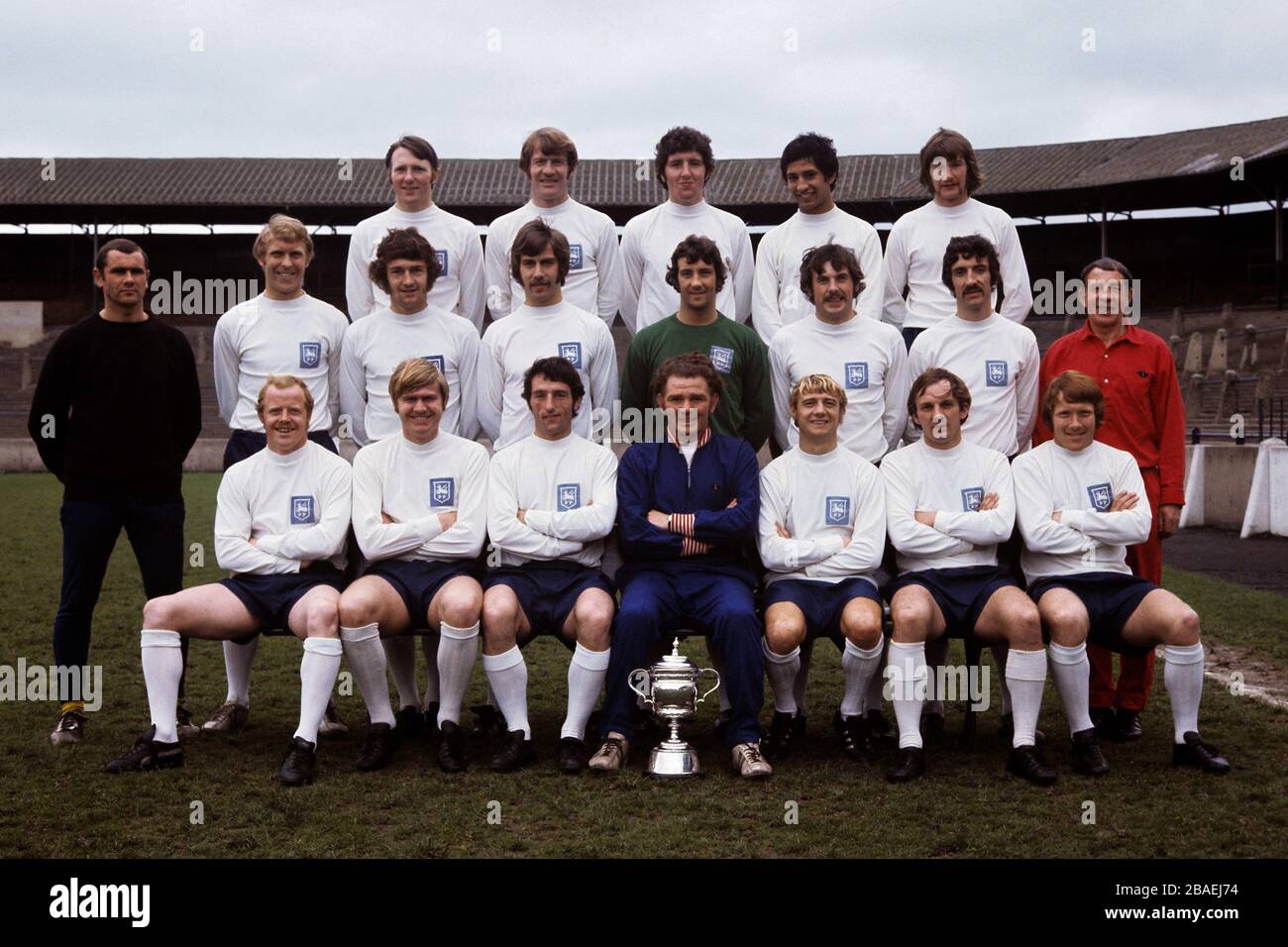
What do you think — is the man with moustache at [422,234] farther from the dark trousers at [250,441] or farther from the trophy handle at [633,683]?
the trophy handle at [633,683]

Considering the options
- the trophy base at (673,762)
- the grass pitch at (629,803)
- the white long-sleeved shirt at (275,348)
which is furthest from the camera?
the white long-sleeved shirt at (275,348)

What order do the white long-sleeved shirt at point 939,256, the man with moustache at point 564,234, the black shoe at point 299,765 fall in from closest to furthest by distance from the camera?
1. the black shoe at point 299,765
2. the white long-sleeved shirt at point 939,256
3. the man with moustache at point 564,234

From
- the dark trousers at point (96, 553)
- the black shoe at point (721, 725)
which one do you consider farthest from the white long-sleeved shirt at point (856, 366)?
the dark trousers at point (96, 553)

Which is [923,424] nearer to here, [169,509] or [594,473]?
[594,473]

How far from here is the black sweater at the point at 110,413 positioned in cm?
561

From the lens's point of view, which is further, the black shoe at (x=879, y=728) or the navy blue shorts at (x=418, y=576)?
the black shoe at (x=879, y=728)

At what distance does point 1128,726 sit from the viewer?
572 centimetres

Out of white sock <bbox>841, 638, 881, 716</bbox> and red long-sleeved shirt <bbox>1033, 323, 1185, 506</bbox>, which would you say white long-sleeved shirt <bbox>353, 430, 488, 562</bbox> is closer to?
white sock <bbox>841, 638, 881, 716</bbox>

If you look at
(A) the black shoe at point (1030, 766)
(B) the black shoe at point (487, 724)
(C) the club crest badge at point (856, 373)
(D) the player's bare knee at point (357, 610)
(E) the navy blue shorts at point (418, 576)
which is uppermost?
(C) the club crest badge at point (856, 373)

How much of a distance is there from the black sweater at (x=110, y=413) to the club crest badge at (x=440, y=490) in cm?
112

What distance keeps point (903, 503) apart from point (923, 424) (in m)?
0.35

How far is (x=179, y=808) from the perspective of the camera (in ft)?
14.8

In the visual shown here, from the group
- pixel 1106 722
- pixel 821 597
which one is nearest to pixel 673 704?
pixel 821 597
